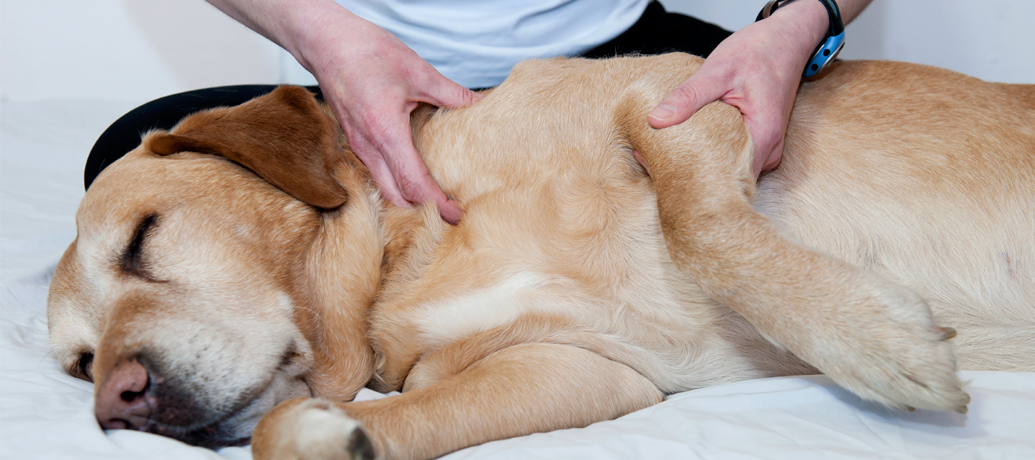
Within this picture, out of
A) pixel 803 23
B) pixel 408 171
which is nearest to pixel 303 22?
Answer: pixel 408 171

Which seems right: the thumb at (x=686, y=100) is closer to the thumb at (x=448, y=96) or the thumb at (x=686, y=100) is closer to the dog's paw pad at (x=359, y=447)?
the thumb at (x=448, y=96)

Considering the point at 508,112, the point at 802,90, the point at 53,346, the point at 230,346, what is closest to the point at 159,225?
the point at 230,346

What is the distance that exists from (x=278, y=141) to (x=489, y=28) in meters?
1.26

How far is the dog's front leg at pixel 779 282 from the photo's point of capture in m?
1.21

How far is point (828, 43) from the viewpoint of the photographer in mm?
2055

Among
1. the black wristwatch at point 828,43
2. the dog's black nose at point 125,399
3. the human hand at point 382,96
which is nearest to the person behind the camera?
the dog's black nose at point 125,399

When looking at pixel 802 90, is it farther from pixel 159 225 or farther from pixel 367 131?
pixel 159 225

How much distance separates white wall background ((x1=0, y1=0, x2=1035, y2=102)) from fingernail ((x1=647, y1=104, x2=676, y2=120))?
121 inches

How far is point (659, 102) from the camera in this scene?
1.72m

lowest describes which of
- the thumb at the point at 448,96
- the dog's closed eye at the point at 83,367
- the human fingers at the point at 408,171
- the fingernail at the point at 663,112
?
the dog's closed eye at the point at 83,367

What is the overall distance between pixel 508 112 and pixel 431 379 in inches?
33.5

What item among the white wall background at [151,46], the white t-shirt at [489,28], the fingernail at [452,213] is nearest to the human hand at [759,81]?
the fingernail at [452,213]

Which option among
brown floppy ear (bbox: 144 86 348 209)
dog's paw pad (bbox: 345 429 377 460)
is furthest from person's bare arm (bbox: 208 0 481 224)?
dog's paw pad (bbox: 345 429 377 460)

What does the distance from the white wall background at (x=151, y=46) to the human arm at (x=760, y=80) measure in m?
2.39
